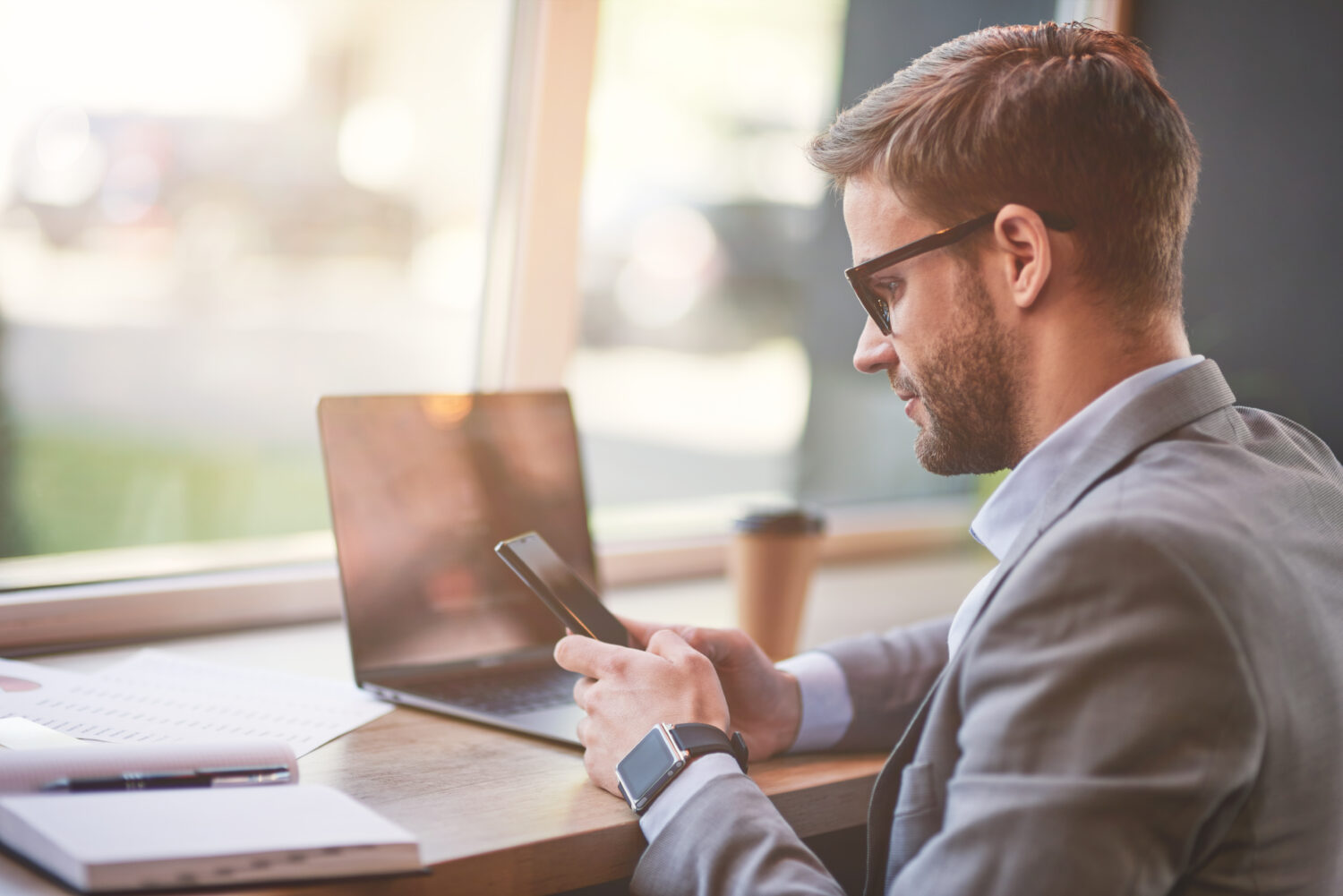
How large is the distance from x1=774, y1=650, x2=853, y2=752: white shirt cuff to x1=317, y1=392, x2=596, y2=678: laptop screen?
1.19 ft

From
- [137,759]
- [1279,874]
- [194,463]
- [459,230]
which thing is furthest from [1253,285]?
[137,759]

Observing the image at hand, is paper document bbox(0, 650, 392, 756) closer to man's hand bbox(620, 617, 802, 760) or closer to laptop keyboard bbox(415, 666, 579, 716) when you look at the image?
laptop keyboard bbox(415, 666, 579, 716)

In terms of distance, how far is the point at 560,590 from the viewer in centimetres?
111

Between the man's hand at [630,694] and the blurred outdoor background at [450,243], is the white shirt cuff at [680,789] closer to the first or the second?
the man's hand at [630,694]

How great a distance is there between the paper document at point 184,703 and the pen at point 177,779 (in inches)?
6.4

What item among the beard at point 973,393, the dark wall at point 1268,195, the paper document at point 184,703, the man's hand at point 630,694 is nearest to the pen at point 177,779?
the paper document at point 184,703

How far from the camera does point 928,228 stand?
101cm

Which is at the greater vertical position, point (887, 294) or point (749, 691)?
point (887, 294)

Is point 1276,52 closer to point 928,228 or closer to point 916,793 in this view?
point 928,228

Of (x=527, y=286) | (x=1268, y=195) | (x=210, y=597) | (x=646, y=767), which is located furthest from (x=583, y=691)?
(x=1268, y=195)

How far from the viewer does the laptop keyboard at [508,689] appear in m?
1.18

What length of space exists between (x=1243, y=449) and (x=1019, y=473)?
18 centimetres

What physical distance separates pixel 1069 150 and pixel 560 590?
0.64m

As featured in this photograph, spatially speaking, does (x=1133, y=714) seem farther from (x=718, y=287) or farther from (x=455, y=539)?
(x=718, y=287)
